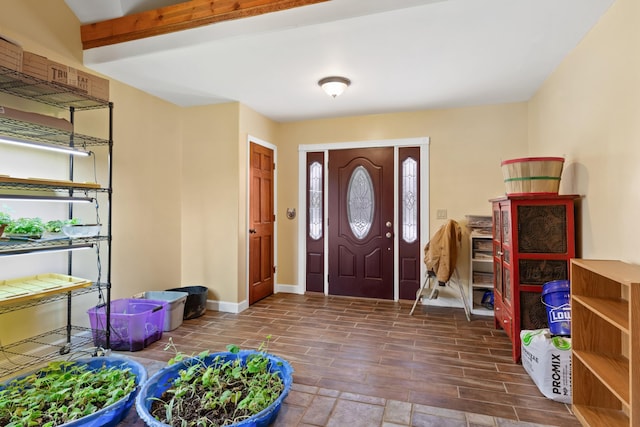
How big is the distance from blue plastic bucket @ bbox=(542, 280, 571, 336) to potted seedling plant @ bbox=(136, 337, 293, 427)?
1.83 meters

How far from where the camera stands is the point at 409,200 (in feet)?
14.9

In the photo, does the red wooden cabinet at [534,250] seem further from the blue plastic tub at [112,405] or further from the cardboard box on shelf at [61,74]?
the cardboard box on shelf at [61,74]

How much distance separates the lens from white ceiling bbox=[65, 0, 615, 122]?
2.29 meters

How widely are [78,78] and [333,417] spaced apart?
2.97 m

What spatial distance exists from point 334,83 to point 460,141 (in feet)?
6.40

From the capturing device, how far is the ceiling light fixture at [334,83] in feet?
10.9

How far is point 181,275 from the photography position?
14.2ft

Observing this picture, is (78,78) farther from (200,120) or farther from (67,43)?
(200,120)

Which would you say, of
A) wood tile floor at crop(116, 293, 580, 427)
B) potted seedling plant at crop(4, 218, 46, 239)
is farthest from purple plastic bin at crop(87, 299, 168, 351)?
potted seedling plant at crop(4, 218, 46, 239)

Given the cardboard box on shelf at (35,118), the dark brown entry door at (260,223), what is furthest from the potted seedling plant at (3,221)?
the dark brown entry door at (260,223)

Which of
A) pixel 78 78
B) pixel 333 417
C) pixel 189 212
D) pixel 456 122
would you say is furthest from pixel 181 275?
pixel 456 122

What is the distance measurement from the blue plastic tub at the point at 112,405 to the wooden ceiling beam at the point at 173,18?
8.30 ft

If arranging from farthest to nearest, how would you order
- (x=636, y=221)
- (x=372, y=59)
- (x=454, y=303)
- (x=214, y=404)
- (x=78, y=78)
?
(x=454, y=303), (x=372, y=59), (x=78, y=78), (x=636, y=221), (x=214, y=404)

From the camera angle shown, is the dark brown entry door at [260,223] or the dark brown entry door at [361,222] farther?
the dark brown entry door at [361,222]
